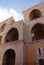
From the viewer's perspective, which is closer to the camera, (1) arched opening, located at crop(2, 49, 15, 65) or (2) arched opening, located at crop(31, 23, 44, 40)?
(1) arched opening, located at crop(2, 49, 15, 65)

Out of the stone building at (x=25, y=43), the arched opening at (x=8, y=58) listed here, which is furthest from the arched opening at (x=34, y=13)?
the arched opening at (x=8, y=58)

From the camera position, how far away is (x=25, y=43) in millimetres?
19750

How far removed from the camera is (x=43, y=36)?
2556 cm

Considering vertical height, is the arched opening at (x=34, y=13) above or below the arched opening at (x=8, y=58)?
above

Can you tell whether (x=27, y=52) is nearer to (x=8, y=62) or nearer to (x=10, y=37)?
(x=8, y=62)

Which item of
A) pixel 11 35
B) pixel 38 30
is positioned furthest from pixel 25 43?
pixel 38 30

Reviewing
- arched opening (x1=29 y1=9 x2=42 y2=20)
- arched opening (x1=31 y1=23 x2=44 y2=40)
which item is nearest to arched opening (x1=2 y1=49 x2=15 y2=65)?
arched opening (x1=31 y1=23 x2=44 y2=40)

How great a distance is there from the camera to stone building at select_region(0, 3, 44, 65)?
59.5 ft

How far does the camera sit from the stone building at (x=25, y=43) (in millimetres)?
18141

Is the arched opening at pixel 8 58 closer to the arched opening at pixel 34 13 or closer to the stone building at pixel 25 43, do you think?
the stone building at pixel 25 43

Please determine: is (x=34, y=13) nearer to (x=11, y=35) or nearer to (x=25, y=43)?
(x=11, y=35)

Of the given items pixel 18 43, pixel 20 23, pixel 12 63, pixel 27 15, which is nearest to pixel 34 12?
pixel 27 15

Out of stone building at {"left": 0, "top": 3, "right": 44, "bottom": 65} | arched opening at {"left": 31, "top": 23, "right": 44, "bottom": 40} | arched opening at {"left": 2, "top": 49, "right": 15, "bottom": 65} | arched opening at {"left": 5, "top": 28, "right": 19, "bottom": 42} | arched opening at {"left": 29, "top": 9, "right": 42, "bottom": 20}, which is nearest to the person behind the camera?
stone building at {"left": 0, "top": 3, "right": 44, "bottom": 65}

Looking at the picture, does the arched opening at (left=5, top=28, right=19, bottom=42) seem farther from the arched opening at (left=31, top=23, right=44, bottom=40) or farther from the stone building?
the arched opening at (left=31, top=23, right=44, bottom=40)
